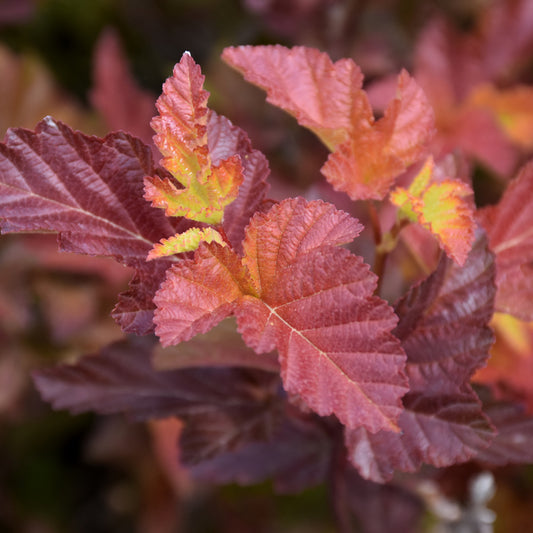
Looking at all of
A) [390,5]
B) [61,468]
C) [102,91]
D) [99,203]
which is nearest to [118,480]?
[61,468]

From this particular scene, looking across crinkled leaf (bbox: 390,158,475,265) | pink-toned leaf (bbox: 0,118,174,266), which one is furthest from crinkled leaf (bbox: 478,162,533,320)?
pink-toned leaf (bbox: 0,118,174,266)

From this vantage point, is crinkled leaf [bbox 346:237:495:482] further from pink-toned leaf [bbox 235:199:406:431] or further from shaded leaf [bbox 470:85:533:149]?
shaded leaf [bbox 470:85:533:149]

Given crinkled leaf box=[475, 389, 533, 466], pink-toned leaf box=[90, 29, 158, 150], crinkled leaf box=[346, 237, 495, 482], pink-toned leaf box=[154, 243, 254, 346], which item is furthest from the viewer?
pink-toned leaf box=[90, 29, 158, 150]

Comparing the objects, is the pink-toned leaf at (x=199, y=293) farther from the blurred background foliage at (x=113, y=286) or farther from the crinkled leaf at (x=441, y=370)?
the blurred background foliage at (x=113, y=286)

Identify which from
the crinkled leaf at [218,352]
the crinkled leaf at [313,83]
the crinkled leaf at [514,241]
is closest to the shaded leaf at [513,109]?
the crinkled leaf at [514,241]

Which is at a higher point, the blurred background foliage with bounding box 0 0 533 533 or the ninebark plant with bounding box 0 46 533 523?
the ninebark plant with bounding box 0 46 533 523
